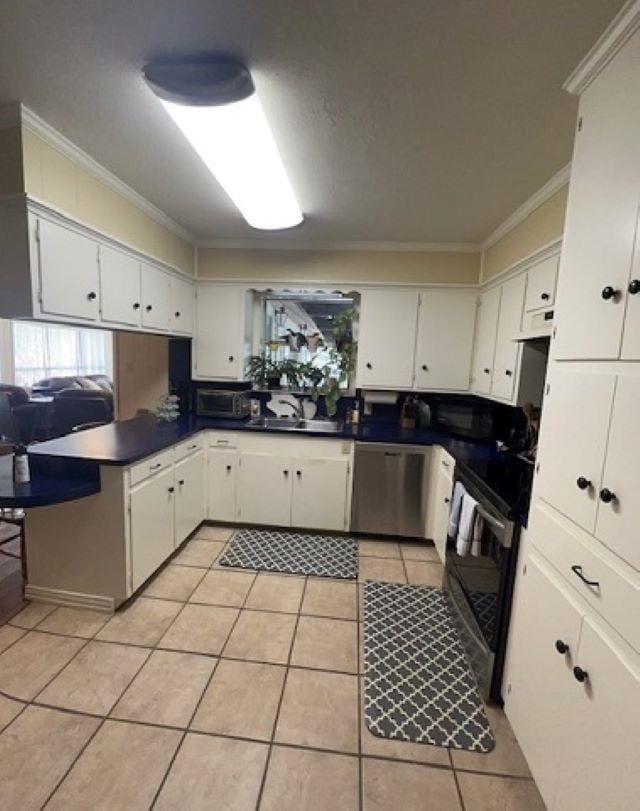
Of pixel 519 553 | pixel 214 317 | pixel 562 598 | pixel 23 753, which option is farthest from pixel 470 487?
pixel 214 317

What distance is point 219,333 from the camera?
3.49 metres

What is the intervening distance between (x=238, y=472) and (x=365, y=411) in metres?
1.29

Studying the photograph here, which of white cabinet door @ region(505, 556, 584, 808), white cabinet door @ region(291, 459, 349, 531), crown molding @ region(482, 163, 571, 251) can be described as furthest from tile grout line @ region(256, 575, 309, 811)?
crown molding @ region(482, 163, 571, 251)

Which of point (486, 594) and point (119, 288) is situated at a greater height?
point (119, 288)

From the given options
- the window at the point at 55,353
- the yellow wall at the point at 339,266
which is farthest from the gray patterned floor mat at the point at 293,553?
the window at the point at 55,353

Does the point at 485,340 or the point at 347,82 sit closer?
the point at 347,82

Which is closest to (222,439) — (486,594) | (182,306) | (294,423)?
(294,423)

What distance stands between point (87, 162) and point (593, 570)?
284 centimetres

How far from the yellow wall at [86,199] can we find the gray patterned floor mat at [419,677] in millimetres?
2744

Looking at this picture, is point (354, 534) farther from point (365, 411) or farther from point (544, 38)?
point (544, 38)

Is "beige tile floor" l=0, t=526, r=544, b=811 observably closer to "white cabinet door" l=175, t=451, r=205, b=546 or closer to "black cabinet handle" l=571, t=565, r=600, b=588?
"white cabinet door" l=175, t=451, r=205, b=546

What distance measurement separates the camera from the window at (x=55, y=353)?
640 centimetres

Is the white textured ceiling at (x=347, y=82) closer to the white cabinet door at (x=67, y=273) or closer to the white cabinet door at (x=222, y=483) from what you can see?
the white cabinet door at (x=67, y=273)

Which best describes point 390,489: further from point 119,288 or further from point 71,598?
point 119,288
